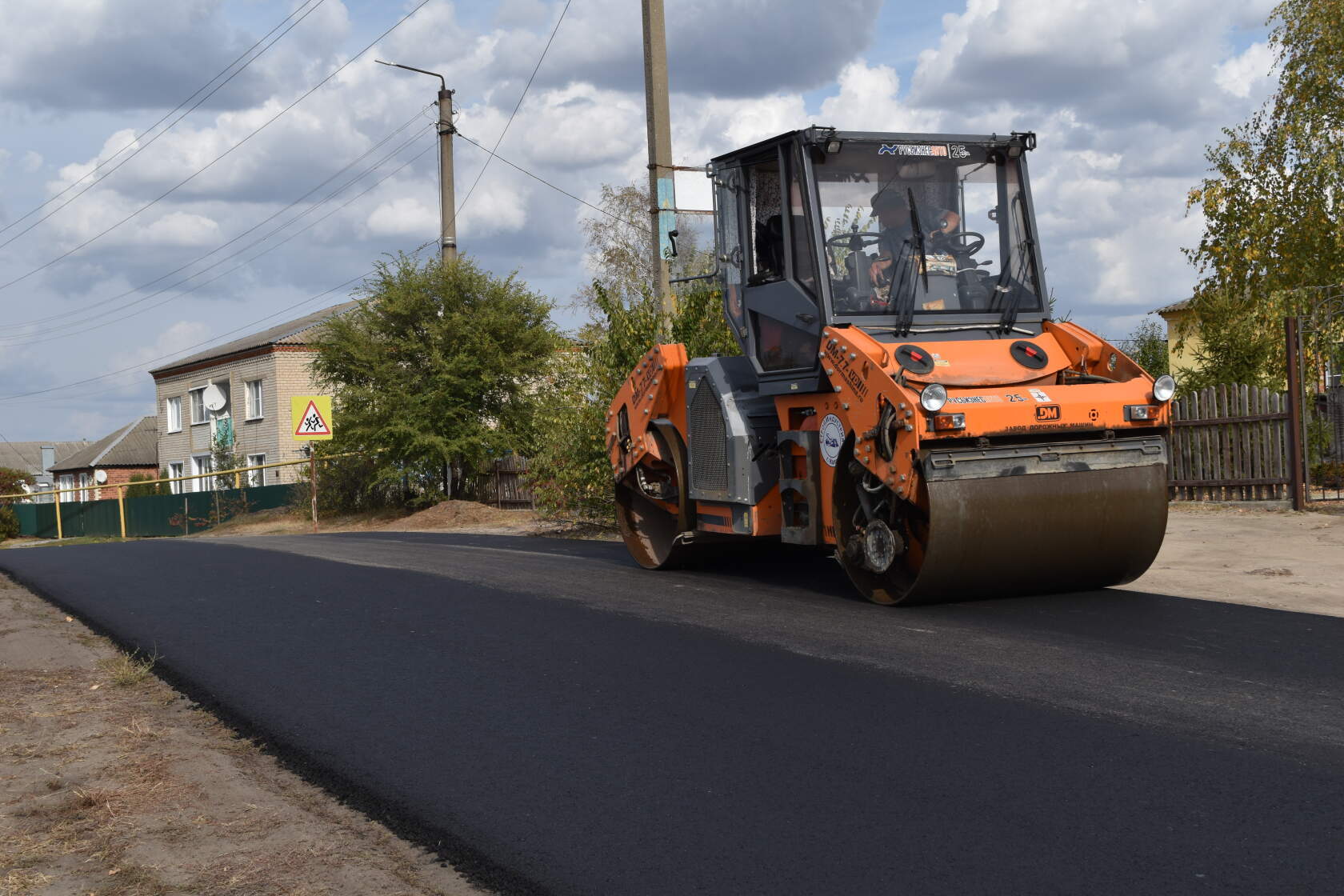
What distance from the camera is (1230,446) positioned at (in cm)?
1465

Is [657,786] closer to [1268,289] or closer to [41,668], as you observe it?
[41,668]

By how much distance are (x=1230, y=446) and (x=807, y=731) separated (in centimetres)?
1106

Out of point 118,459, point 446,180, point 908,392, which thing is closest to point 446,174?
point 446,180

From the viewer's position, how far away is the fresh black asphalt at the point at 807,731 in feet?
12.3

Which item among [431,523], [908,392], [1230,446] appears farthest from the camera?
[431,523]

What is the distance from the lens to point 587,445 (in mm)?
16188

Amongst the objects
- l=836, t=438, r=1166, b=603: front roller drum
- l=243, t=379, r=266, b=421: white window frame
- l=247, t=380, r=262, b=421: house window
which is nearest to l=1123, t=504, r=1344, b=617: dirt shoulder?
l=836, t=438, r=1166, b=603: front roller drum

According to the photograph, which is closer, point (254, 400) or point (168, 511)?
point (168, 511)

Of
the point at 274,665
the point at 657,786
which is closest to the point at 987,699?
the point at 657,786

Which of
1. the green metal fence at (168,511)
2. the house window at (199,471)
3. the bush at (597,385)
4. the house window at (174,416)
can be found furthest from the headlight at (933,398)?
the house window at (174,416)

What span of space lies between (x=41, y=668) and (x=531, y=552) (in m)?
6.41

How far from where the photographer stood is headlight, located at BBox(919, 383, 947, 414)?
7.41m

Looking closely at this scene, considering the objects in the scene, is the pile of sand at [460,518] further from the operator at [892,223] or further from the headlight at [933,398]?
the headlight at [933,398]

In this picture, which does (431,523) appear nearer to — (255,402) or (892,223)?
(892,223)
